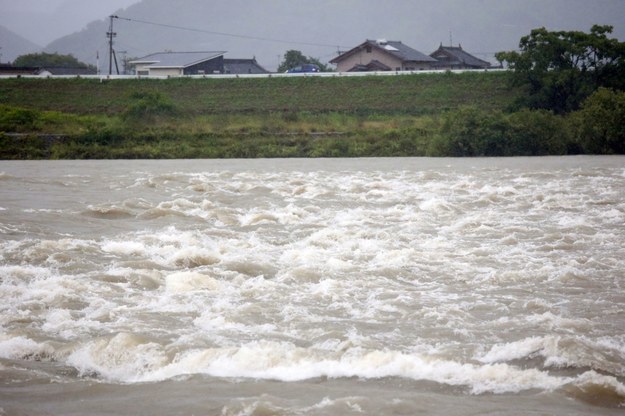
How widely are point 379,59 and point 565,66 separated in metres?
18.5

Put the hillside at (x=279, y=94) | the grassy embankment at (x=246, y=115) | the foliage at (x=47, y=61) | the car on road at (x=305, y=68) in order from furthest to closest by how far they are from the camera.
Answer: the foliage at (x=47, y=61) < the car on road at (x=305, y=68) < the hillside at (x=279, y=94) < the grassy embankment at (x=246, y=115)

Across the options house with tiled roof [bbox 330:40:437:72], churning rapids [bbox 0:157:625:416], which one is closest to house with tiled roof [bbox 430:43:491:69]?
house with tiled roof [bbox 330:40:437:72]

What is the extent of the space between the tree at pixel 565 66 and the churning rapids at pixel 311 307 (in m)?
19.8

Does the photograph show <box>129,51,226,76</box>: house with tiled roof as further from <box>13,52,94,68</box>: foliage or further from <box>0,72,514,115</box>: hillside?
<box>13,52,94,68</box>: foliage

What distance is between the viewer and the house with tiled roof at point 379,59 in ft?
175

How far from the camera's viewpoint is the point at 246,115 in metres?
40.8

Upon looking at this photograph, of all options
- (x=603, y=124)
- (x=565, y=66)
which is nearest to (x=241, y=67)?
(x=565, y=66)

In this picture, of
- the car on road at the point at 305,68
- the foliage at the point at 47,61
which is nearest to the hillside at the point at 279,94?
the car on road at the point at 305,68

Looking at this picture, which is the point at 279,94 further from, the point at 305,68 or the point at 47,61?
the point at 47,61

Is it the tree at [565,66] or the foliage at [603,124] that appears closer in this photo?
the foliage at [603,124]

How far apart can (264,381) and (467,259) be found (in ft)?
17.7

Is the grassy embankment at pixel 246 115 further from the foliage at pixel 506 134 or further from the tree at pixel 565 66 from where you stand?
the tree at pixel 565 66

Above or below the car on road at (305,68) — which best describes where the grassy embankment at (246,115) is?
below

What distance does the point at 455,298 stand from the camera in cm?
914
